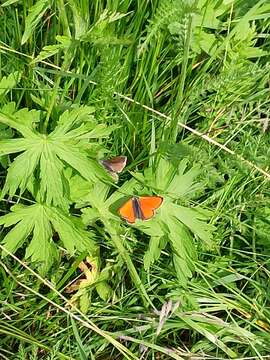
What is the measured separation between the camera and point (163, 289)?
2.02m

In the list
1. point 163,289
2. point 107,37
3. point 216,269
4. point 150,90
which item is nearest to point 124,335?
point 163,289

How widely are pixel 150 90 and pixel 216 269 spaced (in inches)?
22.6

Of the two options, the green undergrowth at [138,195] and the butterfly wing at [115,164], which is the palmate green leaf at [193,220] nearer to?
the green undergrowth at [138,195]

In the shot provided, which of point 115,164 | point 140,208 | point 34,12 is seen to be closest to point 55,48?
point 34,12

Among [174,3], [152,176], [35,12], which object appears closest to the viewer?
[174,3]

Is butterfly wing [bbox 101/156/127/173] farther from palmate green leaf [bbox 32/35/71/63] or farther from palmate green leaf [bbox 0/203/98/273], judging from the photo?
palmate green leaf [bbox 32/35/71/63]

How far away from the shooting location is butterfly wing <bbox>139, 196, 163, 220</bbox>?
6.04 feet

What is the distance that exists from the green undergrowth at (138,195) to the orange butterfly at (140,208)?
0.04 meters

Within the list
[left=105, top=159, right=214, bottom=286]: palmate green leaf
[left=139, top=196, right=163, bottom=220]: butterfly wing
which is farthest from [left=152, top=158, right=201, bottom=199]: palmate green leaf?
[left=139, top=196, right=163, bottom=220]: butterfly wing

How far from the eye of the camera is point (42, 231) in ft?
5.97

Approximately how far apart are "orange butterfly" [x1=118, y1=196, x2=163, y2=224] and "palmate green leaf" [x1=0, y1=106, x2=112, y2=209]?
115 mm

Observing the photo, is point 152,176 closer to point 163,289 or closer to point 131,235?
point 131,235

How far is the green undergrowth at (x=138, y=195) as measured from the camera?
1836mm

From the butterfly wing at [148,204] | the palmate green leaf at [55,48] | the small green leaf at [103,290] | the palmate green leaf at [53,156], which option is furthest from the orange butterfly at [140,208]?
the palmate green leaf at [55,48]
